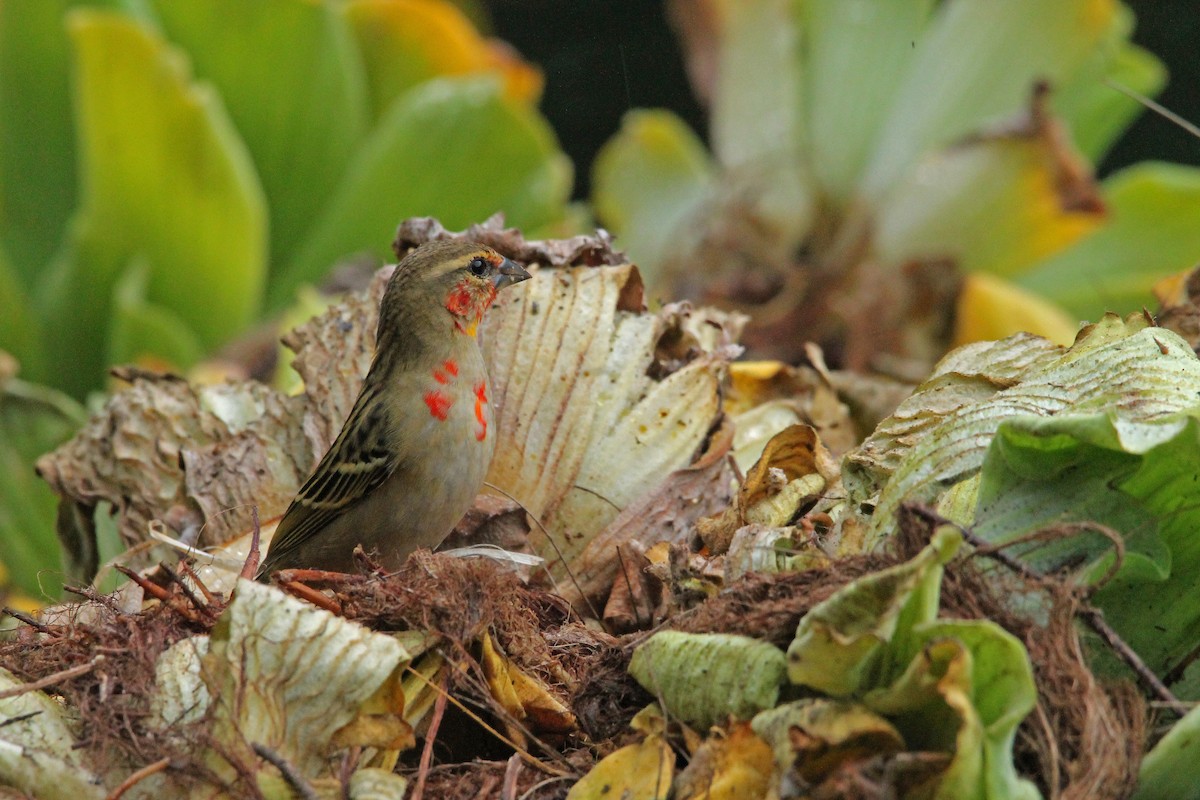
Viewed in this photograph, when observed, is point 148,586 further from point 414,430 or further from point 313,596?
point 414,430

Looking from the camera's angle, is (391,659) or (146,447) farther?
(146,447)

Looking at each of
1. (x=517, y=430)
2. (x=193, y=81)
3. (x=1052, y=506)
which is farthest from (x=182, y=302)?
(x=1052, y=506)

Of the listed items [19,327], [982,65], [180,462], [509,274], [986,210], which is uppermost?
[982,65]

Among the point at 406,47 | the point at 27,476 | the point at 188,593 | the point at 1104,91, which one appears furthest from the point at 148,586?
the point at 1104,91

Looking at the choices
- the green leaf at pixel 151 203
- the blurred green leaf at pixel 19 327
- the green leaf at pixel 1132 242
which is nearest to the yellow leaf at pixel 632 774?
the green leaf at pixel 151 203

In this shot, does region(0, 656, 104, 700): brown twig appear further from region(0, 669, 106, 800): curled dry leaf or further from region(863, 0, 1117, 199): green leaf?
region(863, 0, 1117, 199): green leaf

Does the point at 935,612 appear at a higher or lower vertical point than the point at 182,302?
higher

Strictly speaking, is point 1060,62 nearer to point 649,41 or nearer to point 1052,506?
point 649,41
